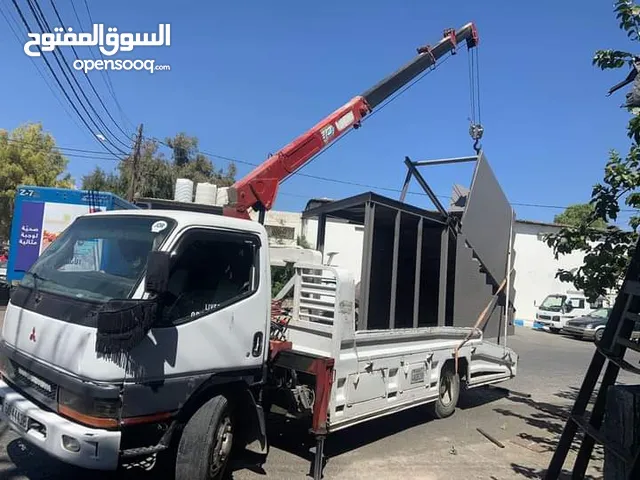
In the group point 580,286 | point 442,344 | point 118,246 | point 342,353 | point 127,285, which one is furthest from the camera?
point 442,344

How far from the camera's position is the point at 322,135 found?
10484mm

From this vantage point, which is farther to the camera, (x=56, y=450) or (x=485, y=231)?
(x=485, y=231)

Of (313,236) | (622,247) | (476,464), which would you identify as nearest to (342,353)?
(476,464)

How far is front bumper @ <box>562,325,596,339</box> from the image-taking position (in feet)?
77.8

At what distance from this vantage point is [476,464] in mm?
5988

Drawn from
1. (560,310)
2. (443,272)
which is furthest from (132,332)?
(560,310)

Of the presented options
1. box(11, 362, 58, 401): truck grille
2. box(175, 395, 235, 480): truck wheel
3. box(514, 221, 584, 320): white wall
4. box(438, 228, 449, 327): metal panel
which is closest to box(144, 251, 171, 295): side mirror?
box(11, 362, 58, 401): truck grille

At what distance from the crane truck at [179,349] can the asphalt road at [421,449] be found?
46 cm

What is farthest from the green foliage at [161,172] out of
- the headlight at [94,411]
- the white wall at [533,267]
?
the headlight at [94,411]

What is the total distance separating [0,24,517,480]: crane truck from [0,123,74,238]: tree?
21.9 metres

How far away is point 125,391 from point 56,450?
575 millimetres

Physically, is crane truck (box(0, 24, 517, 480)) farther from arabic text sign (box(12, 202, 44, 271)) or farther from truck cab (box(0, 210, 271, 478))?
arabic text sign (box(12, 202, 44, 271))

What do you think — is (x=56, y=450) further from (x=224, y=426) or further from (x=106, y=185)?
(x=106, y=185)

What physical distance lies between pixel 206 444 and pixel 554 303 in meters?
27.4
